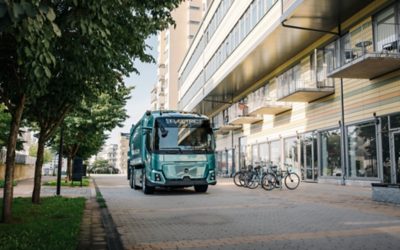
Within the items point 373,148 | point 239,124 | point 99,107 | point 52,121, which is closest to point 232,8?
point 239,124

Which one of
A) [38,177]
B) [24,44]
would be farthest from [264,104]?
[24,44]

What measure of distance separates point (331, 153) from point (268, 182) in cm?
589

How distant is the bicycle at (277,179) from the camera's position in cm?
1881

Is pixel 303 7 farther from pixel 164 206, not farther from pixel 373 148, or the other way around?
pixel 164 206

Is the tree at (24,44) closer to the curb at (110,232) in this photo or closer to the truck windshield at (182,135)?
the curb at (110,232)

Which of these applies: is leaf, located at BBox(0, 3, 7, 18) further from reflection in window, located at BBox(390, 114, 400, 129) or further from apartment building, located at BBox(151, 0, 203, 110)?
apartment building, located at BBox(151, 0, 203, 110)

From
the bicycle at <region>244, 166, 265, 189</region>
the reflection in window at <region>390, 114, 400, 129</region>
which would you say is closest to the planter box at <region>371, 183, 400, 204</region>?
the reflection in window at <region>390, 114, 400, 129</region>

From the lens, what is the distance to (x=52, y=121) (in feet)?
39.7

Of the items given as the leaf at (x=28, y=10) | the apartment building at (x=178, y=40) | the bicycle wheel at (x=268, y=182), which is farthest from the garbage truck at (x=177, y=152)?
the apartment building at (x=178, y=40)

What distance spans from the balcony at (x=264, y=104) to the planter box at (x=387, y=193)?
16.0m

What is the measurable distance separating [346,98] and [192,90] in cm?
3641

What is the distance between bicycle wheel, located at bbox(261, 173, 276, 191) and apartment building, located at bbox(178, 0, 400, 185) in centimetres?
340

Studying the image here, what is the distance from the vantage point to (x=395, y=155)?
17.8m

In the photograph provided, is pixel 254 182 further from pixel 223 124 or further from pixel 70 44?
pixel 223 124
